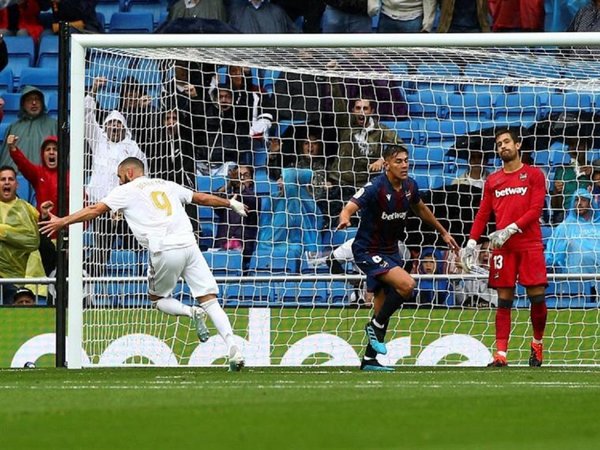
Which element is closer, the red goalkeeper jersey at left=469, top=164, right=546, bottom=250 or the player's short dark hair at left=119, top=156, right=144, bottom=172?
the player's short dark hair at left=119, top=156, right=144, bottom=172

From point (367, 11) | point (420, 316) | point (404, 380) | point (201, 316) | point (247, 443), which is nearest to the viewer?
point (247, 443)

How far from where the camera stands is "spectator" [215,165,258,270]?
577 inches

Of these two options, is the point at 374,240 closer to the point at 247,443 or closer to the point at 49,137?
the point at 49,137

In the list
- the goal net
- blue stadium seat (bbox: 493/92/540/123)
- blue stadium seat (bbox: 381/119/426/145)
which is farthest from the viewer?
blue stadium seat (bbox: 493/92/540/123)

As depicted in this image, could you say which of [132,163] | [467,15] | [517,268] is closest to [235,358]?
[132,163]

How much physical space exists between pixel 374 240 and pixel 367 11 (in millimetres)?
5951

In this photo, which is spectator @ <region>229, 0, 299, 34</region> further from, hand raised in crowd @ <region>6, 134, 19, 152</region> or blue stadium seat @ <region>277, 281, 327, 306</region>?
blue stadium seat @ <region>277, 281, 327, 306</region>

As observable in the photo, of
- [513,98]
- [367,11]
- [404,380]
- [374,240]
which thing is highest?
[367,11]

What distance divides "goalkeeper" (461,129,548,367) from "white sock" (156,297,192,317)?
2.66 metres

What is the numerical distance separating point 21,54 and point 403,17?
5.20m

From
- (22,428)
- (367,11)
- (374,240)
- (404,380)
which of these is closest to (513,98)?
(367,11)

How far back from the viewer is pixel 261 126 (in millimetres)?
15023

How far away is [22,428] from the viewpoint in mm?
6656

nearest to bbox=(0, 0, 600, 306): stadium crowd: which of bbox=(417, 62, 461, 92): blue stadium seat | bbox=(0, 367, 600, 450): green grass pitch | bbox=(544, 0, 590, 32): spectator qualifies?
bbox=(417, 62, 461, 92): blue stadium seat
